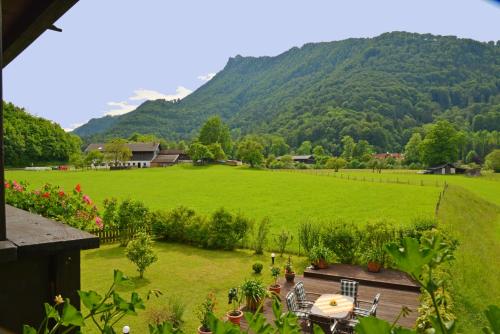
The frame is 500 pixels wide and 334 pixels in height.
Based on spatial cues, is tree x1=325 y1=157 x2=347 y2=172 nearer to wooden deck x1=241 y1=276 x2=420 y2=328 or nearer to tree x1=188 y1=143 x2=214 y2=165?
tree x1=188 y1=143 x2=214 y2=165

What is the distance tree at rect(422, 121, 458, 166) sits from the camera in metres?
85.4

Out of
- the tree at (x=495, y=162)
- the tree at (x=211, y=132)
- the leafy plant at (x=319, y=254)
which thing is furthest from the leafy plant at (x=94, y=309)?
the tree at (x=495, y=162)

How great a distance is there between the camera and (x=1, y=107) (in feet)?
5.74

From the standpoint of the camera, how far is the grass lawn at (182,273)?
11.7 metres

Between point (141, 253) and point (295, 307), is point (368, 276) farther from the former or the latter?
point (141, 253)

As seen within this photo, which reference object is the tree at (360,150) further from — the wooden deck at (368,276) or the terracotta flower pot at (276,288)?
the terracotta flower pot at (276,288)

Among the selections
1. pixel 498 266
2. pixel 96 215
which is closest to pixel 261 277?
pixel 96 215

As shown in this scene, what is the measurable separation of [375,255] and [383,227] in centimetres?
141

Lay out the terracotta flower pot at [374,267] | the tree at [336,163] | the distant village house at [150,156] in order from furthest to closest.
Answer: the distant village house at [150,156], the tree at [336,163], the terracotta flower pot at [374,267]

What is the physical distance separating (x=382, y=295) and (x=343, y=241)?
368cm

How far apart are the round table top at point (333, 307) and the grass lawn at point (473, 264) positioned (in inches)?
94.8

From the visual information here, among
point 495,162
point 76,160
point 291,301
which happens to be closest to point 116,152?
point 76,160

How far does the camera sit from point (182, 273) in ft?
49.0

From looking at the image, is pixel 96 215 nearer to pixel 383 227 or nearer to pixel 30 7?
pixel 383 227
